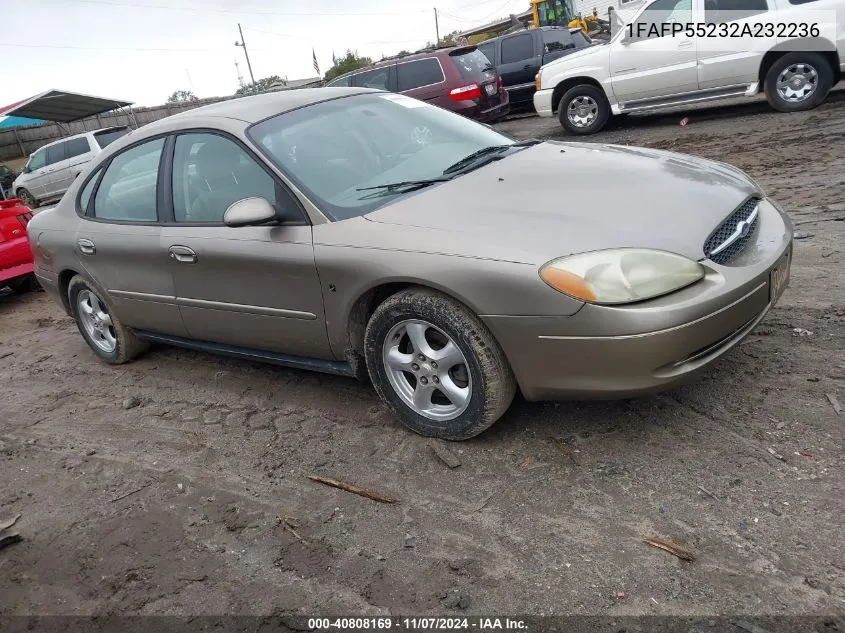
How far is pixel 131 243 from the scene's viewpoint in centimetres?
425

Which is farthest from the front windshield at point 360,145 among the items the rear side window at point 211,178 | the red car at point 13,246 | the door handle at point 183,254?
the red car at point 13,246

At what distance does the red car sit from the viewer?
7391mm

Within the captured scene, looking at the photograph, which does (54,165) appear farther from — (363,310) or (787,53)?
(363,310)

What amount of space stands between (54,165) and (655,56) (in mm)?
16070

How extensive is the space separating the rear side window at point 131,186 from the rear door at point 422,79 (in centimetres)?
897

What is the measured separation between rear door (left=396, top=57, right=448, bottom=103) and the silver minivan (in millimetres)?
8817

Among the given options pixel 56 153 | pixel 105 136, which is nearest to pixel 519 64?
pixel 105 136

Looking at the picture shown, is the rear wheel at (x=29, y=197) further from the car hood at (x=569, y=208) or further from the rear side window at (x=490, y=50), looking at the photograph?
the car hood at (x=569, y=208)

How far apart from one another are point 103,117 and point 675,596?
3540cm

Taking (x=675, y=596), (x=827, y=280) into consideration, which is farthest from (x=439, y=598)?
(x=827, y=280)

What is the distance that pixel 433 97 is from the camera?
1297 centimetres

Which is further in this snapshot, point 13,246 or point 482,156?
point 13,246

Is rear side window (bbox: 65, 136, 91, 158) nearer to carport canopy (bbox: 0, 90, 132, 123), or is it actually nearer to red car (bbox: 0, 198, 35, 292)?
carport canopy (bbox: 0, 90, 132, 123)

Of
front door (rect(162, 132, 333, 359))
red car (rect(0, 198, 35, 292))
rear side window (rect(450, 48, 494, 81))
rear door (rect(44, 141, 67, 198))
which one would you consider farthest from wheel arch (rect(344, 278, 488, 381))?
rear door (rect(44, 141, 67, 198))
